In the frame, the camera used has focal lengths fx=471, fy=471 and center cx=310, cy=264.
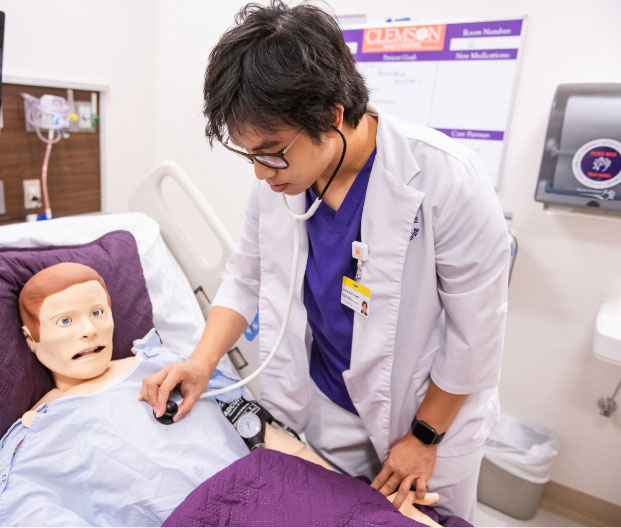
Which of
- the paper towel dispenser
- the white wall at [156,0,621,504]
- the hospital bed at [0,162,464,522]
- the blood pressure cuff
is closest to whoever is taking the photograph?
the blood pressure cuff

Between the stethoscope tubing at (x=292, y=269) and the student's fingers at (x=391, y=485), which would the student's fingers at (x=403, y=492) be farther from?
the stethoscope tubing at (x=292, y=269)

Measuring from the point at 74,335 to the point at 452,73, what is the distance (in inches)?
66.1

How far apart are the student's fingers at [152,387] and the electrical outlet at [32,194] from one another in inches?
50.3

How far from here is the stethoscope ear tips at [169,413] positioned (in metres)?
1.11

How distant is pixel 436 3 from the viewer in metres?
1.89

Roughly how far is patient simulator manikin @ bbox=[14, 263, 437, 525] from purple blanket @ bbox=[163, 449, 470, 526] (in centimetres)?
14

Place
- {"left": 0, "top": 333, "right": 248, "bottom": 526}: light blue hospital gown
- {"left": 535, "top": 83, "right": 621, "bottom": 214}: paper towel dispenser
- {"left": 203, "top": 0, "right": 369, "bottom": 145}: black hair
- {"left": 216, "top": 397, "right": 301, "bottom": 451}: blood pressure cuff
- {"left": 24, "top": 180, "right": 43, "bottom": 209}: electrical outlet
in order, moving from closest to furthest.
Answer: {"left": 203, "top": 0, "right": 369, "bottom": 145}: black hair
{"left": 0, "top": 333, "right": 248, "bottom": 526}: light blue hospital gown
{"left": 216, "top": 397, "right": 301, "bottom": 451}: blood pressure cuff
{"left": 535, "top": 83, "right": 621, "bottom": 214}: paper towel dispenser
{"left": 24, "top": 180, "right": 43, "bottom": 209}: electrical outlet

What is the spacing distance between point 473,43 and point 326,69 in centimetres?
134

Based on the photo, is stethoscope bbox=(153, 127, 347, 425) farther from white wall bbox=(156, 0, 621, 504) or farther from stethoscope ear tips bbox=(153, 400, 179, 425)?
white wall bbox=(156, 0, 621, 504)

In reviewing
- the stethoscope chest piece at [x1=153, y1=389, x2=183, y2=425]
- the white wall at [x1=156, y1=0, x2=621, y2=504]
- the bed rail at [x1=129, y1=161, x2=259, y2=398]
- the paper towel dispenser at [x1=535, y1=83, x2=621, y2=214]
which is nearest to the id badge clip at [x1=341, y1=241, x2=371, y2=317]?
the stethoscope chest piece at [x1=153, y1=389, x2=183, y2=425]

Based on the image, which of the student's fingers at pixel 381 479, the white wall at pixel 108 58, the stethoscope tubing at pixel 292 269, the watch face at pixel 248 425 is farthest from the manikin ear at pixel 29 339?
the white wall at pixel 108 58

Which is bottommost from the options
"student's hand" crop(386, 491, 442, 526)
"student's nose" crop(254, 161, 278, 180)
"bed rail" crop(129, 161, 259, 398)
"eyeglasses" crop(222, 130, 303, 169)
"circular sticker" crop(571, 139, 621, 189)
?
"student's hand" crop(386, 491, 442, 526)

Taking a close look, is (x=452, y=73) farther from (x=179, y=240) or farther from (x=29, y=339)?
(x=29, y=339)

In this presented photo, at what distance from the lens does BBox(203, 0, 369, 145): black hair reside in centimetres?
75
